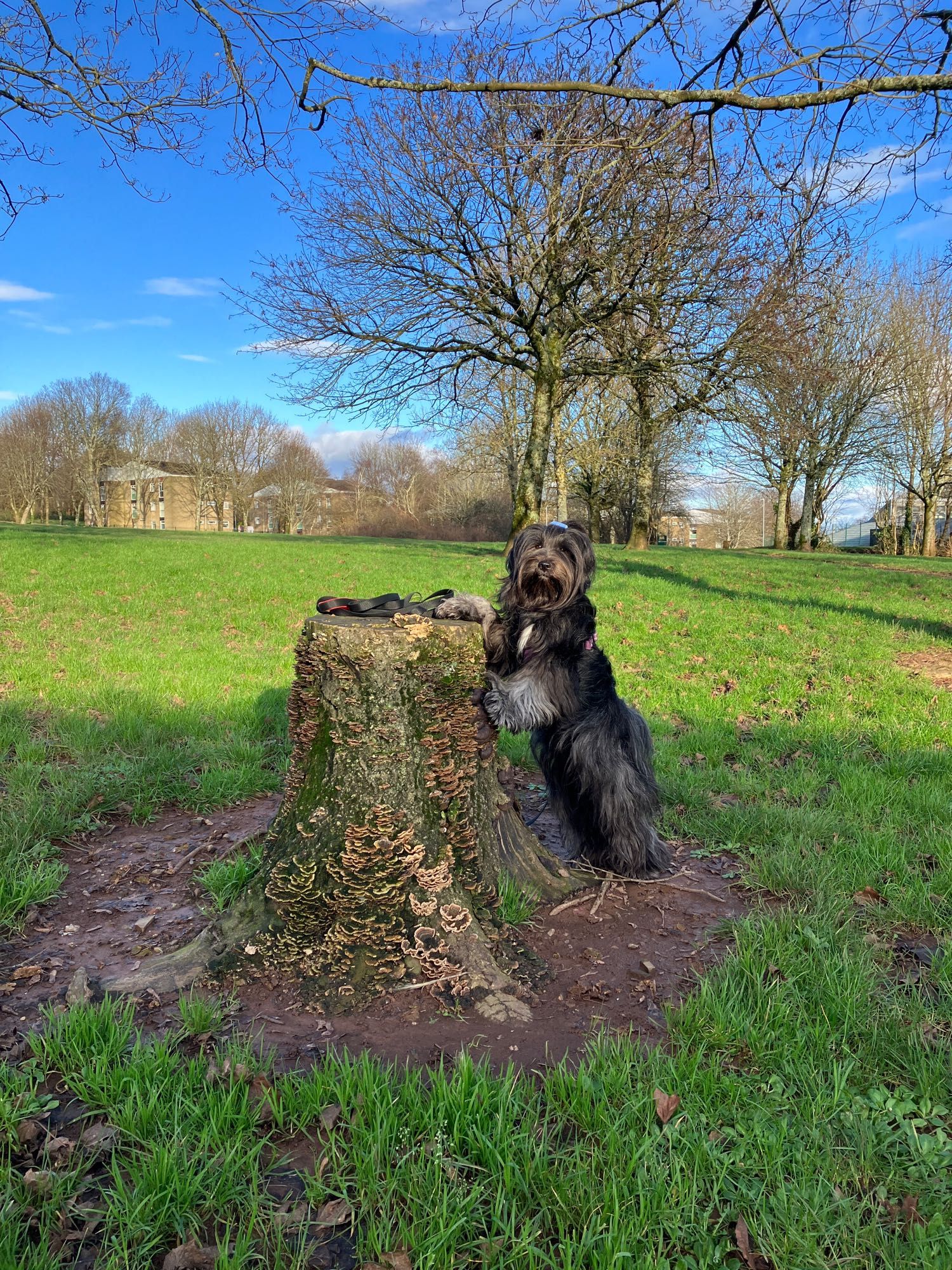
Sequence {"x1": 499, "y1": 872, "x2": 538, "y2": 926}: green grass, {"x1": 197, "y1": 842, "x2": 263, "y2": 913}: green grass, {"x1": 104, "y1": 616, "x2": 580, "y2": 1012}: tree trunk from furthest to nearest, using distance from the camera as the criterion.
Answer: {"x1": 197, "y1": 842, "x2": 263, "y2": 913}: green grass → {"x1": 499, "y1": 872, "x2": 538, "y2": 926}: green grass → {"x1": 104, "y1": 616, "x2": 580, "y2": 1012}: tree trunk

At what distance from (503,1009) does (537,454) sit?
1732cm

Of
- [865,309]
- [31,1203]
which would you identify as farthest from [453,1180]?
[865,309]

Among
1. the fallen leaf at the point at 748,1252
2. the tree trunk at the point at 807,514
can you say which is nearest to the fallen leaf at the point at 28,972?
the fallen leaf at the point at 748,1252

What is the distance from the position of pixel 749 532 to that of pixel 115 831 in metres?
94.3

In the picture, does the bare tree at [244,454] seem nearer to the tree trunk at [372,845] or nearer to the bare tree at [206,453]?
the bare tree at [206,453]

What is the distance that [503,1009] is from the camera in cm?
282

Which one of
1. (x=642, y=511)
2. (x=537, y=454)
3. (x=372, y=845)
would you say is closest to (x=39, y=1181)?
(x=372, y=845)

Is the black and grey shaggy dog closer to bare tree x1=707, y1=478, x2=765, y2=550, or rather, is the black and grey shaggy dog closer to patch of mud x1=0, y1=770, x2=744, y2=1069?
patch of mud x1=0, y1=770, x2=744, y2=1069

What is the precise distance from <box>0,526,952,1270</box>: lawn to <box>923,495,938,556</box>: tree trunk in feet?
118

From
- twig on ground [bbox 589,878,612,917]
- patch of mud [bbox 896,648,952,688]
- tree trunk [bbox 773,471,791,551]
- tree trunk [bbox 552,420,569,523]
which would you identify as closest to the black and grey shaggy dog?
twig on ground [bbox 589,878,612,917]

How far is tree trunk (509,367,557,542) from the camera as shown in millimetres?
18656

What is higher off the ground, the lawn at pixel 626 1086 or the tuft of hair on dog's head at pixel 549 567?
the tuft of hair on dog's head at pixel 549 567

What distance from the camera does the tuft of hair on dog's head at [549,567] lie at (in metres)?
3.81

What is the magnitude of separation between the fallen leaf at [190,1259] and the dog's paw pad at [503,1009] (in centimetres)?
118
